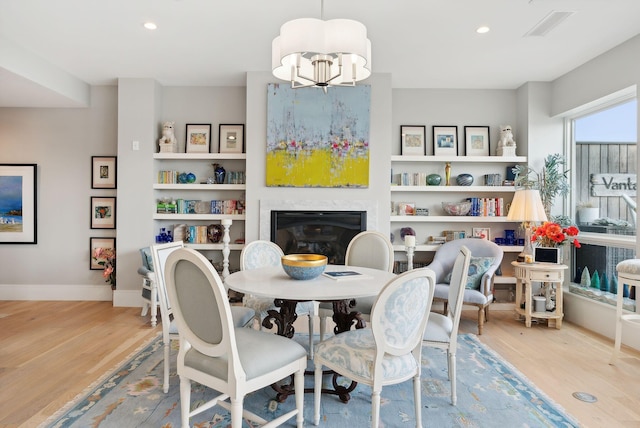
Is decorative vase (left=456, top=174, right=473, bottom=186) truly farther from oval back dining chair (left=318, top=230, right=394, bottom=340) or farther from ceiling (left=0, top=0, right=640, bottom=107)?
oval back dining chair (left=318, top=230, right=394, bottom=340)

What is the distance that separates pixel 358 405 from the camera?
237cm

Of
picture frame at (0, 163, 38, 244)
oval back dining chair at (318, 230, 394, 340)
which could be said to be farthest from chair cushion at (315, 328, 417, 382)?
picture frame at (0, 163, 38, 244)

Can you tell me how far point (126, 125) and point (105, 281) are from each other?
2017 millimetres

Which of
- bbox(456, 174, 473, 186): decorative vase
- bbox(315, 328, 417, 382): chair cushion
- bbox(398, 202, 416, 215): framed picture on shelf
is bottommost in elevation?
bbox(315, 328, 417, 382): chair cushion

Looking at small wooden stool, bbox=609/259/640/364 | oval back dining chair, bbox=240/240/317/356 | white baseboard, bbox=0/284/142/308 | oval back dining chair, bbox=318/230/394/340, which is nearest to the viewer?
small wooden stool, bbox=609/259/640/364

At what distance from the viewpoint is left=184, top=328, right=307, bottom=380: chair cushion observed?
5.93 ft

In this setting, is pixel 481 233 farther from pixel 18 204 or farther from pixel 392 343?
pixel 18 204

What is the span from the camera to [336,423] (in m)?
2.17

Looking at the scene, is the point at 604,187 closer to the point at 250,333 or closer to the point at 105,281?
the point at 250,333

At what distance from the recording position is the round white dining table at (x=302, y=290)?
211cm

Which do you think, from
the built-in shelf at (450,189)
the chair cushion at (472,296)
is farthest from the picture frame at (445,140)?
the chair cushion at (472,296)

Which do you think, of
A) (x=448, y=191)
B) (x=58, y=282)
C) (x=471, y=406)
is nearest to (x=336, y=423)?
(x=471, y=406)

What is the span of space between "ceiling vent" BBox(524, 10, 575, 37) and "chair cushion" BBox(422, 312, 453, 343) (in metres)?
2.53

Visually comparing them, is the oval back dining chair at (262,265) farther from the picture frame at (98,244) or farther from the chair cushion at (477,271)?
the picture frame at (98,244)
